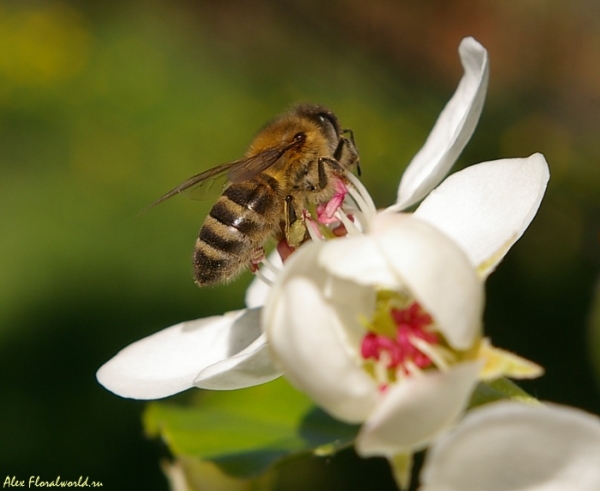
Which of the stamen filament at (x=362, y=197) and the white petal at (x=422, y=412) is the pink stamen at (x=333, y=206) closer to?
the stamen filament at (x=362, y=197)

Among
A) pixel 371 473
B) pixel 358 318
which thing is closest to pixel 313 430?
pixel 358 318

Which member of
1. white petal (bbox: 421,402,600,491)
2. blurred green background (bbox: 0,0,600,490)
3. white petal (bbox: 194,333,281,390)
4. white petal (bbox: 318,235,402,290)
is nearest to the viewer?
white petal (bbox: 421,402,600,491)

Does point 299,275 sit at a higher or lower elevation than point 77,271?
higher

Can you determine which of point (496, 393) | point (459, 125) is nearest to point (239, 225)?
point (459, 125)

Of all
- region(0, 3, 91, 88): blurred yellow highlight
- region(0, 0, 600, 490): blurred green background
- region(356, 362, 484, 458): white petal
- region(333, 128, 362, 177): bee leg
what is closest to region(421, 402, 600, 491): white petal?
region(356, 362, 484, 458): white petal

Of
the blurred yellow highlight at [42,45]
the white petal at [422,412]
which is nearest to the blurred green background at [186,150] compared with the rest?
the blurred yellow highlight at [42,45]

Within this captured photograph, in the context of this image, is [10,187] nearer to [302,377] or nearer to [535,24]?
A: [535,24]

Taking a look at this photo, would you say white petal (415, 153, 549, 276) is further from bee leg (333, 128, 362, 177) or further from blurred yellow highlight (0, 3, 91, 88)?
blurred yellow highlight (0, 3, 91, 88)
